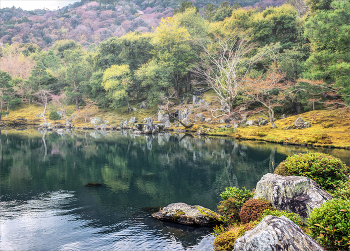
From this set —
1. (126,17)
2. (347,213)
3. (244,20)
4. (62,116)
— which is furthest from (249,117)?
(126,17)

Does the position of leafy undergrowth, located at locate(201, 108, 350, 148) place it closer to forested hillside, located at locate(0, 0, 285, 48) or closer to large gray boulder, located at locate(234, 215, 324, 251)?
large gray boulder, located at locate(234, 215, 324, 251)

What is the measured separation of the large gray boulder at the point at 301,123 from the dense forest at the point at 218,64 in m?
3.49

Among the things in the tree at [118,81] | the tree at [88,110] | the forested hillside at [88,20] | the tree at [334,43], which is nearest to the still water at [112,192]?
the tree at [334,43]

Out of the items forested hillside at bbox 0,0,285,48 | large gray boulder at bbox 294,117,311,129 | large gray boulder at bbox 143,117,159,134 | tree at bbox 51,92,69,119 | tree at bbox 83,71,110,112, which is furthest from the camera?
forested hillside at bbox 0,0,285,48

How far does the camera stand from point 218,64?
36938mm

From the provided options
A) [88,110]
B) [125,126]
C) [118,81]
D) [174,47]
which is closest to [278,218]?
[125,126]

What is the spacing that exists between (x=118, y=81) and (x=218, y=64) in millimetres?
25487

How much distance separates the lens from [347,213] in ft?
14.4

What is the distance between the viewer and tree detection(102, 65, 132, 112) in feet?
171

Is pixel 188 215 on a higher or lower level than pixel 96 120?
lower

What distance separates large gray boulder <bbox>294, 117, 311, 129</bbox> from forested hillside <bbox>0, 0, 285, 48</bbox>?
291 ft

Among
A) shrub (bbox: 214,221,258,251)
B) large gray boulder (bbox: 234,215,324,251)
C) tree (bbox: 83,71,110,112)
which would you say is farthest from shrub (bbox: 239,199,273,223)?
tree (bbox: 83,71,110,112)

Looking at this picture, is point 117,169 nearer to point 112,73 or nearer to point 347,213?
point 347,213

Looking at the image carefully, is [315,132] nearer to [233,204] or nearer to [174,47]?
[233,204]
